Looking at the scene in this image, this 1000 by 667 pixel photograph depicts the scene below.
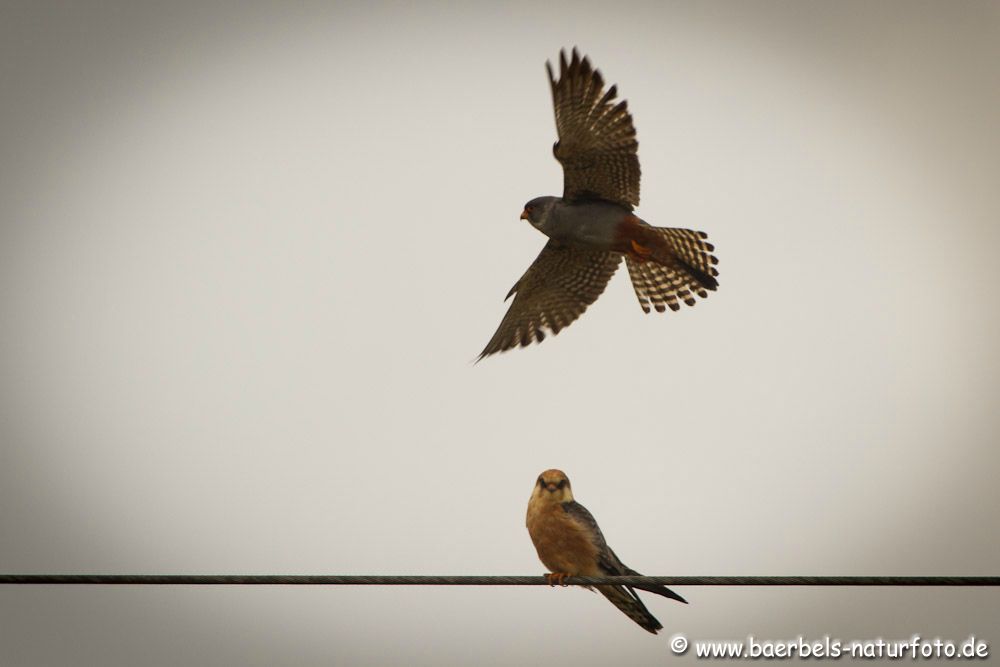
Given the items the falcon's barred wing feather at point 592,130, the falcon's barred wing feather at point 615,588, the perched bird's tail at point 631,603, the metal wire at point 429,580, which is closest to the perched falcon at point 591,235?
the falcon's barred wing feather at point 592,130

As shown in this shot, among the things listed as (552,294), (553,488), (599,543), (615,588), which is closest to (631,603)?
(615,588)

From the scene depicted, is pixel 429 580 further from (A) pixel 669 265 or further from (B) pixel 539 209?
(A) pixel 669 265

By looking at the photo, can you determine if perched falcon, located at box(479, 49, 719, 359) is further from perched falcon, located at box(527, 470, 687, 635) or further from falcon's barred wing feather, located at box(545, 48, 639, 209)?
perched falcon, located at box(527, 470, 687, 635)

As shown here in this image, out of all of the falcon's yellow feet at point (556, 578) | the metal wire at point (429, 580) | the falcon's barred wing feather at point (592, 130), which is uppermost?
the falcon's barred wing feather at point (592, 130)

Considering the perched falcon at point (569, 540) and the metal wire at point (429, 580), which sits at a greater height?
the perched falcon at point (569, 540)

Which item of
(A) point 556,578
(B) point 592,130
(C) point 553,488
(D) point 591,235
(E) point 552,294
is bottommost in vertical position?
(A) point 556,578

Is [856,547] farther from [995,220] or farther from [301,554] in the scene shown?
[995,220]

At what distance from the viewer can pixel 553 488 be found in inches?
314

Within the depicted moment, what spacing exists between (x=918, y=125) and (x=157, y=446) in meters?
65.8

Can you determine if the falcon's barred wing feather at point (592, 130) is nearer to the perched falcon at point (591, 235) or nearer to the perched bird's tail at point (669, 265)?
the perched falcon at point (591, 235)

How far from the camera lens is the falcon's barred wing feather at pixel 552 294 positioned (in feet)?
34.3

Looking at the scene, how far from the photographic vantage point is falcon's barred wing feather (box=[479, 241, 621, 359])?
412 inches

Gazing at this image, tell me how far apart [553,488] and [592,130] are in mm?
2590

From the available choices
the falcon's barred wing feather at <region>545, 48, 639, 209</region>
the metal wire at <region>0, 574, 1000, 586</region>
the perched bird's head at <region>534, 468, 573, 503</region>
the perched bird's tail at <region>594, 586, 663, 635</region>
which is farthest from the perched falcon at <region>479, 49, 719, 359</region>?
the metal wire at <region>0, 574, 1000, 586</region>
